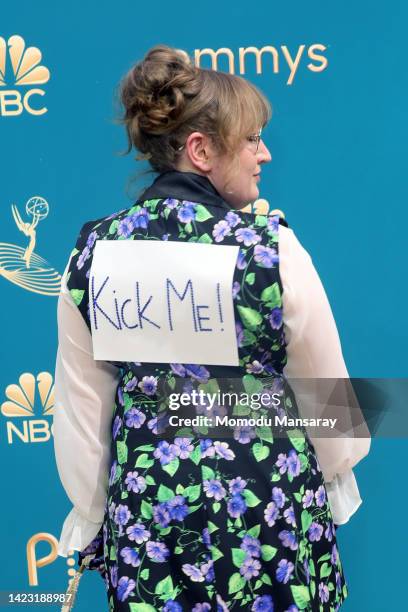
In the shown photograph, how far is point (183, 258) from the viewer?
114 cm

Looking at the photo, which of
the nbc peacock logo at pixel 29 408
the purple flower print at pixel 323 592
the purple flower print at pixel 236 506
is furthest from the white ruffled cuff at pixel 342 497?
the nbc peacock logo at pixel 29 408

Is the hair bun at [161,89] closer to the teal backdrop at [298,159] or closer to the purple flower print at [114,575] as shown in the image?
the teal backdrop at [298,159]

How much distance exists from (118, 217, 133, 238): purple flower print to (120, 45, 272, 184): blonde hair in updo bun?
9cm

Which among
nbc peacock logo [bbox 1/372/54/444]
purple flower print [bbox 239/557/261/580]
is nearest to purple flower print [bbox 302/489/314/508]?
purple flower print [bbox 239/557/261/580]

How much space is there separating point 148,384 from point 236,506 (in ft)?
0.68

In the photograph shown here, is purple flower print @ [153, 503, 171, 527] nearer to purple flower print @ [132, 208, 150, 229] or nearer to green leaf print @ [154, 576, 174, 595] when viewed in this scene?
green leaf print @ [154, 576, 174, 595]

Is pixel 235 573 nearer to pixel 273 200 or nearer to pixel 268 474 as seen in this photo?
pixel 268 474

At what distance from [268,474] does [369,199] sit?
743 mm

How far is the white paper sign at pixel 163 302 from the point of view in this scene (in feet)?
3.70

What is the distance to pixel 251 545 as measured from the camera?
3.80 ft

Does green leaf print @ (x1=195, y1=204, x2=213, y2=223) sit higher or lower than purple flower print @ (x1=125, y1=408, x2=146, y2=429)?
higher

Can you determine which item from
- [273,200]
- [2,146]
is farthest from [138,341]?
[2,146]

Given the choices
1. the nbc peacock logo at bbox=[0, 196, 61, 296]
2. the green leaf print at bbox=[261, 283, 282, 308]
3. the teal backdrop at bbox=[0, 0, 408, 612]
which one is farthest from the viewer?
the nbc peacock logo at bbox=[0, 196, 61, 296]

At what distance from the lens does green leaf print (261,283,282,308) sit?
110cm
